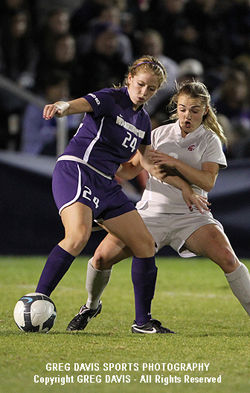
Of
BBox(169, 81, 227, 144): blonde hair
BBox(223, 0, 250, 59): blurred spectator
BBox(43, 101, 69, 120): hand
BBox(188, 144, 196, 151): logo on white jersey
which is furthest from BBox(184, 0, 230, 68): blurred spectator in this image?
BBox(43, 101, 69, 120): hand

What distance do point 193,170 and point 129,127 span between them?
1.78ft

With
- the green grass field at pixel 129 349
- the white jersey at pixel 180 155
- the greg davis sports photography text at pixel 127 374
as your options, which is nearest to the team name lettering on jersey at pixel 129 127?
the white jersey at pixel 180 155

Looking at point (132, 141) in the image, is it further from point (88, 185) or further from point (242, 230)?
point (242, 230)

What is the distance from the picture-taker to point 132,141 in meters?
4.09

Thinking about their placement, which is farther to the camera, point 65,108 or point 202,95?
point 202,95

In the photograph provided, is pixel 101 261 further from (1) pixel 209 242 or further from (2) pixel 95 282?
(1) pixel 209 242

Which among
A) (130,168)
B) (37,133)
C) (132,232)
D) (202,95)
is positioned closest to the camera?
(132,232)

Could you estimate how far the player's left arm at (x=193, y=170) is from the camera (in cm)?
411

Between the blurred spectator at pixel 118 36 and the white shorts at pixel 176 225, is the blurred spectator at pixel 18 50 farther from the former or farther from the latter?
the white shorts at pixel 176 225

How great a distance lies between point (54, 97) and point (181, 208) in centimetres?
473

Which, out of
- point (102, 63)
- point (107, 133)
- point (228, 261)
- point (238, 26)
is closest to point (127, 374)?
point (228, 261)

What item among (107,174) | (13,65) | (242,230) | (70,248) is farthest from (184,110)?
(13,65)

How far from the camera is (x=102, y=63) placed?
9.57 meters

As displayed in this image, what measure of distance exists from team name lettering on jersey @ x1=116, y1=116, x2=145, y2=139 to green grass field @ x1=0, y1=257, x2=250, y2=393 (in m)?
1.37
